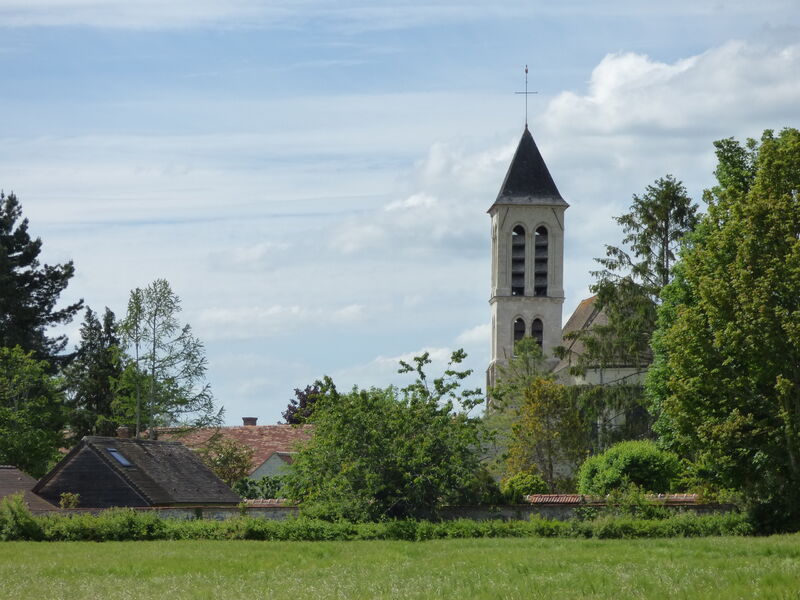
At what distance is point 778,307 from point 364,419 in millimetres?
12653

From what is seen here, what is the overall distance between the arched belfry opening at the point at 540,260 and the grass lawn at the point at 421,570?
57510mm

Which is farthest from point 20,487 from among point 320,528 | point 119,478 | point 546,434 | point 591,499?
point 546,434

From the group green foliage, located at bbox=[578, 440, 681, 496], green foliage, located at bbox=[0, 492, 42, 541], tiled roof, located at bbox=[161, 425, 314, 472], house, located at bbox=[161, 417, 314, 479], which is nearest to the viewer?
green foliage, located at bbox=[0, 492, 42, 541]

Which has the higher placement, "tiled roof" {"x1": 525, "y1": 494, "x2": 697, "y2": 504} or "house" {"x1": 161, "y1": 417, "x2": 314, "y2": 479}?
"house" {"x1": 161, "y1": 417, "x2": 314, "y2": 479}

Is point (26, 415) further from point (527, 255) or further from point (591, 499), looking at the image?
point (527, 255)

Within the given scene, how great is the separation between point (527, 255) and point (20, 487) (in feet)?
150

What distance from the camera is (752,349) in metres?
34.0

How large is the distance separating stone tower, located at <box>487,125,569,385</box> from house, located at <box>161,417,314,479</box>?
15.2 m

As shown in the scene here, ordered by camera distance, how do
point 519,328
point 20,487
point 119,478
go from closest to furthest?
point 119,478 < point 20,487 < point 519,328

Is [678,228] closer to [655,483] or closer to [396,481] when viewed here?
[655,483]

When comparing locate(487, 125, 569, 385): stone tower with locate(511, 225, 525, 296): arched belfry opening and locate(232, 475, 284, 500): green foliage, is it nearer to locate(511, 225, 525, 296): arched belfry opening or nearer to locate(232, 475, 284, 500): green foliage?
locate(511, 225, 525, 296): arched belfry opening

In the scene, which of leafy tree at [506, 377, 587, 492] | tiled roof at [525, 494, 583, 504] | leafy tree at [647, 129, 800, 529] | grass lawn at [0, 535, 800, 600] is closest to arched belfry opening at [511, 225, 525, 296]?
leafy tree at [506, 377, 587, 492]

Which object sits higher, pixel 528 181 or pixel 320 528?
pixel 528 181

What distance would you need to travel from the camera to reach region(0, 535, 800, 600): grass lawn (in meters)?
18.8
